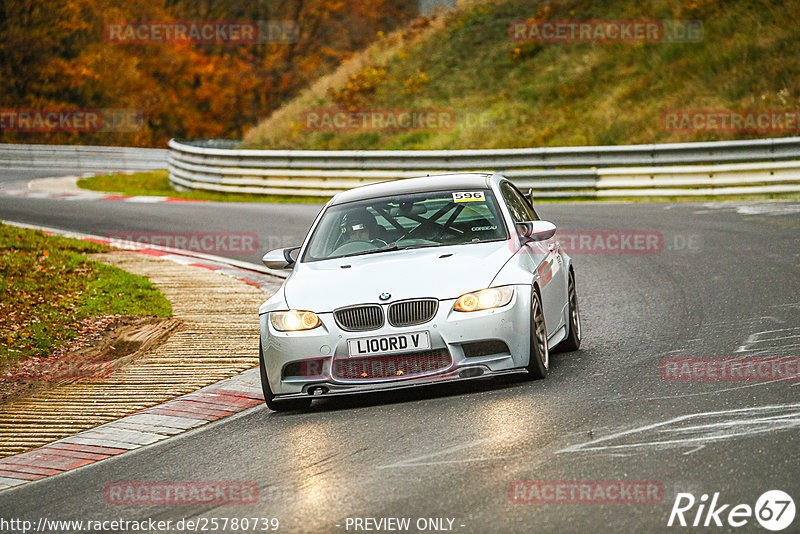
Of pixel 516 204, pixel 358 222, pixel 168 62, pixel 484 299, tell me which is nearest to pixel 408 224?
pixel 358 222

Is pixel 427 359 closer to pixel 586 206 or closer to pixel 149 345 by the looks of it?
pixel 149 345

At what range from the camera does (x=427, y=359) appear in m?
7.50

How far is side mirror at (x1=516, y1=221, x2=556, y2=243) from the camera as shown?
850 centimetres

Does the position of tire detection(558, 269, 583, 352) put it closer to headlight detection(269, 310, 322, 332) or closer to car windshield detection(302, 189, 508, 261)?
car windshield detection(302, 189, 508, 261)

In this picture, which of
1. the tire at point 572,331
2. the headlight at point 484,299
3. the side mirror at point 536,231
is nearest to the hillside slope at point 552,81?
the tire at point 572,331

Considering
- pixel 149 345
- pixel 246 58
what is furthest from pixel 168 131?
pixel 149 345

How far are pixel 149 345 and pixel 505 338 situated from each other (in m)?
4.34

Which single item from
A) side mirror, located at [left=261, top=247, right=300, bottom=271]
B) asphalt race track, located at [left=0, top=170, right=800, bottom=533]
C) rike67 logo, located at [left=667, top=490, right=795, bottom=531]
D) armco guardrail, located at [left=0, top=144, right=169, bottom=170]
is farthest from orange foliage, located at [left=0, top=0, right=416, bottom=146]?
rike67 logo, located at [left=667, top=490, right=795, bottom=531]

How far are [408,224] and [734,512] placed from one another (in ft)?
14.8

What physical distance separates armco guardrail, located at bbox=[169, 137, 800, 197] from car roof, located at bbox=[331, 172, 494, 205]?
13.0m

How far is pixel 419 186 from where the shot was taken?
30.4ft

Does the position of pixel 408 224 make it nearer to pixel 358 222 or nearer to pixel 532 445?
pixel 358 222

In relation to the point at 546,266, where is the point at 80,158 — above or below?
below

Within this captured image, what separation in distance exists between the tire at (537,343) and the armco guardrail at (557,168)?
14099 mm
